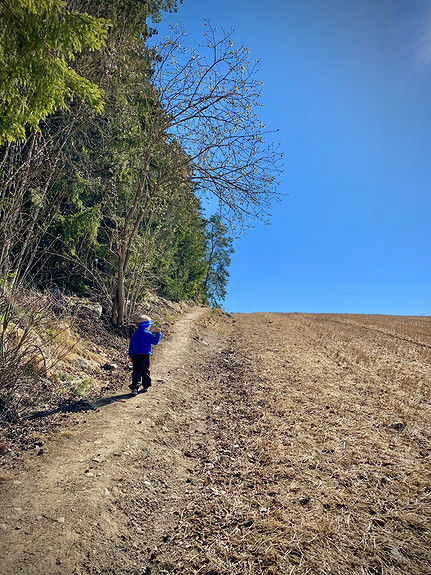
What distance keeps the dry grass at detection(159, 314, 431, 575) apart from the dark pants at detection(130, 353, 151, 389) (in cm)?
171

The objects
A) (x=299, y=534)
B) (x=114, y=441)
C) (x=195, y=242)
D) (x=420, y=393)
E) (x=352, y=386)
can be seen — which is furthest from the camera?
(x=195, y=242)

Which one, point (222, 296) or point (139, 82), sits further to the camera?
point (222, 296)

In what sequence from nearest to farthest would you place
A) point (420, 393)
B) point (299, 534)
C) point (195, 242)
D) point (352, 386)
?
point (299, 534), point (420, 393), point (352, 386), point (195, 242)

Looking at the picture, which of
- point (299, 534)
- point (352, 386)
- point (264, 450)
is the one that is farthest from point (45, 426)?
point (352, 386)

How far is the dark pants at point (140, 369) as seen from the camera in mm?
7341

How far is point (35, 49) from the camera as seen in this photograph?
4.64 metres

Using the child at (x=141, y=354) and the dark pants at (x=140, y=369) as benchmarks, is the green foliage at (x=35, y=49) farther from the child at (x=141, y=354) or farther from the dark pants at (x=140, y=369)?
the dark pants at (x=140, y=369)

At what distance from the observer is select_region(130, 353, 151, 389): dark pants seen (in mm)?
7341

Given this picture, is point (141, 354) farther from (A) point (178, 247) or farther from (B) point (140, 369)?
(A) point (178, 247)

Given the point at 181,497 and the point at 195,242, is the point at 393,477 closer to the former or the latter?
the point at 181,497

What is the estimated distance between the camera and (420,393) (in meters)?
8.14

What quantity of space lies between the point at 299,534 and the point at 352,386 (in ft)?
20.1

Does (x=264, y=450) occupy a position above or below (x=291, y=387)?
below

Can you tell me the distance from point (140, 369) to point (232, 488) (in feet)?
12.4
